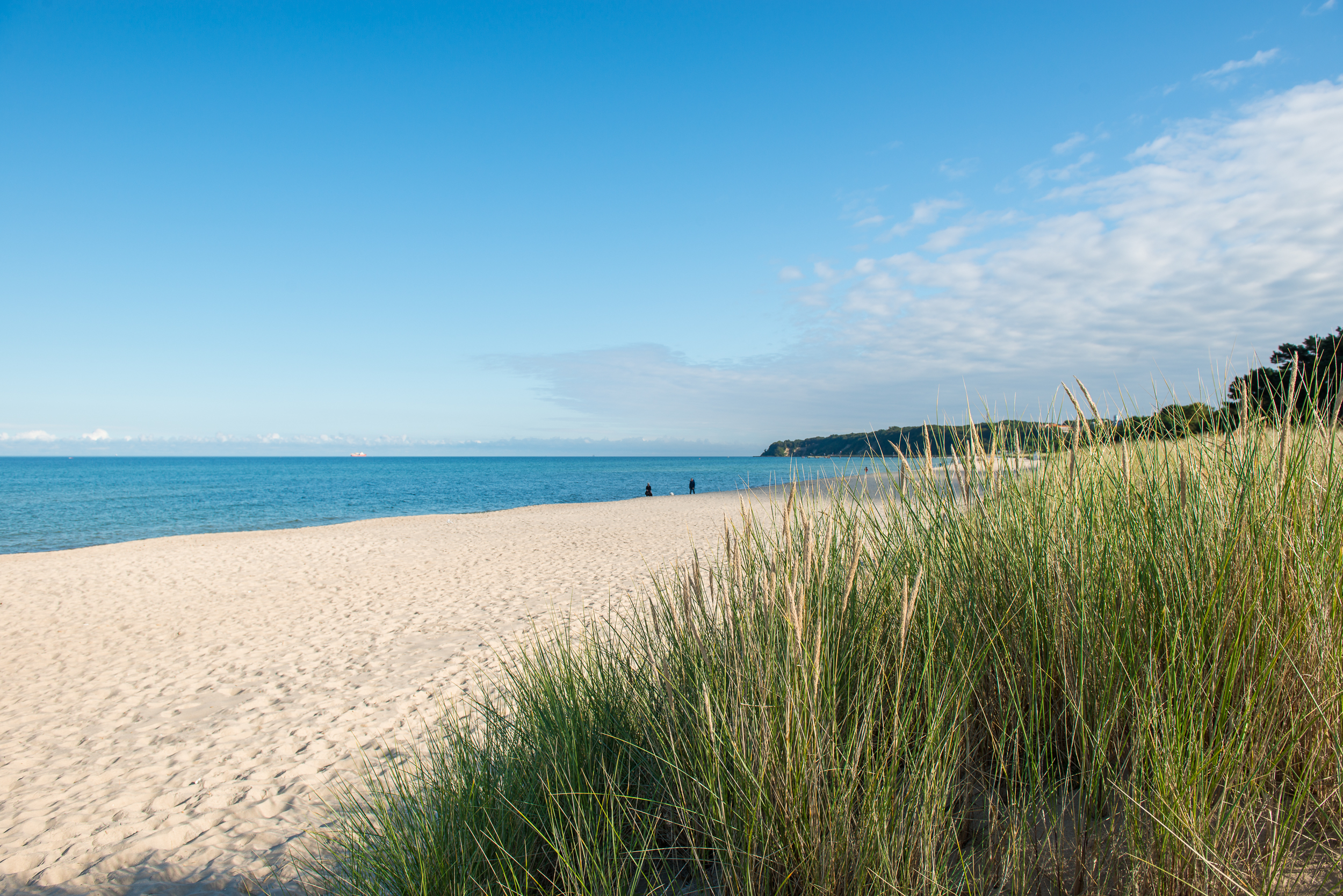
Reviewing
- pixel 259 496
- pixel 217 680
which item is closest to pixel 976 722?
pixel 217 680

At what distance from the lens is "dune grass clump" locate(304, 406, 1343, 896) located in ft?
5.44

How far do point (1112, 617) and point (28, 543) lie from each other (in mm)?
32630

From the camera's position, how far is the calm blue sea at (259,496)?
26438 mm

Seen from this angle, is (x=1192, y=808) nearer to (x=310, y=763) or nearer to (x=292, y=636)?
(x=310, y=763)

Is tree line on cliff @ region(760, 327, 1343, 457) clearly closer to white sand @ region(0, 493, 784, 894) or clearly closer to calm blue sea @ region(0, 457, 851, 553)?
calm blue sea @ region(0, 457, 851, 553)

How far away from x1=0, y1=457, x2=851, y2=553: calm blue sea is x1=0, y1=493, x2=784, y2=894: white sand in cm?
393

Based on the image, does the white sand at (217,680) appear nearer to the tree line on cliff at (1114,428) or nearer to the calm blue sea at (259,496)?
the tree line on cliff at (1114,428)

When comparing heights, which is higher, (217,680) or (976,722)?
(976,722)

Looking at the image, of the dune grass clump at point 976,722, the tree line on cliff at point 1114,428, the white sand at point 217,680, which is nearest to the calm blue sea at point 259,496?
the tree line on cliff at point 1114,428

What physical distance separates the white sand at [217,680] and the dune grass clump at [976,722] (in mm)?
1348

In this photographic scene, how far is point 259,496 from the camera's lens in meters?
50.5

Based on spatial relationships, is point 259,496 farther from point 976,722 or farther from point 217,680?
point 976,722

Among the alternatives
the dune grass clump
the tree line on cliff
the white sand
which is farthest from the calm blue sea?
the white sand

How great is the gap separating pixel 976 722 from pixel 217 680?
8.15 metres
